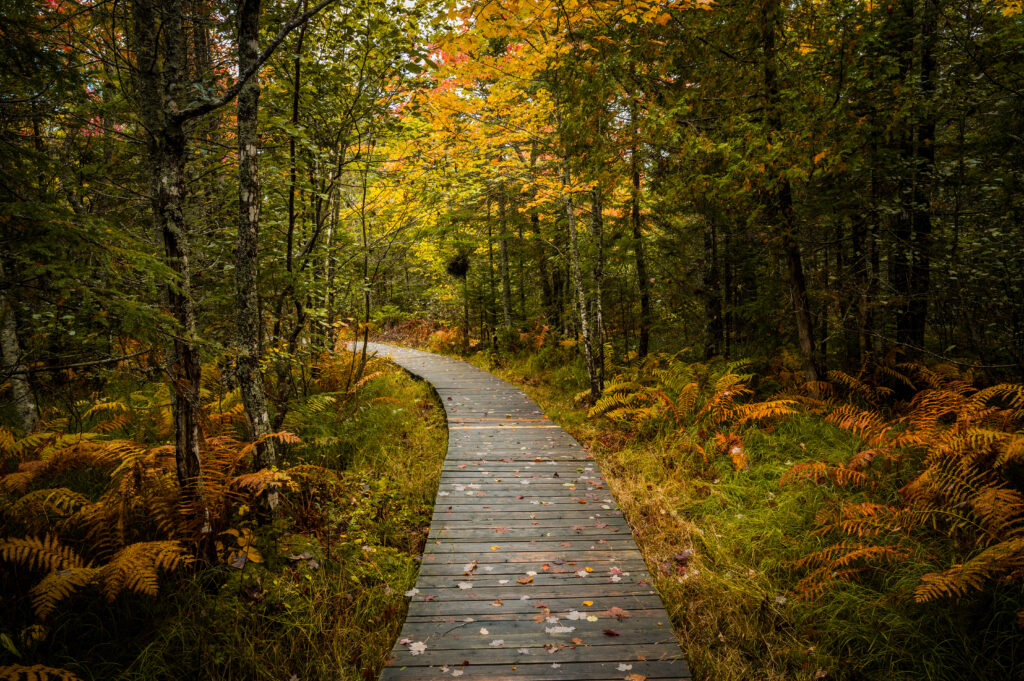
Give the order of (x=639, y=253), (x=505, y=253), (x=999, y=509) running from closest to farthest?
(x=999, y=509)
(x=639, y=253)
(x=505, y=253)

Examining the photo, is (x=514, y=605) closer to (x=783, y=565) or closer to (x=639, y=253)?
(x=783, y=565)

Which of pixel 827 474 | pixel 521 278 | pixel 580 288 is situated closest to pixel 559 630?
pixel 827 474

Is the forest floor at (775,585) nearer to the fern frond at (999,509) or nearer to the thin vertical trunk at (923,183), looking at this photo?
the fern frond at (999,509)

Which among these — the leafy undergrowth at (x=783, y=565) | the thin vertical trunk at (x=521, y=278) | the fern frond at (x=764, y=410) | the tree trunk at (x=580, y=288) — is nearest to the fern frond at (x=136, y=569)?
the leafy undergrowth at (x=783, y=565)

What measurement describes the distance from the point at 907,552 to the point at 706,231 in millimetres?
7741

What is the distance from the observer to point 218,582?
383 centimetres

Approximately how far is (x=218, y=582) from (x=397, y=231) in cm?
517

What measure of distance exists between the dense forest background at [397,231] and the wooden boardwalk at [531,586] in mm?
546

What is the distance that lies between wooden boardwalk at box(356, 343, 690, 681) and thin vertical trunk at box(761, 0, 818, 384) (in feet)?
13.8

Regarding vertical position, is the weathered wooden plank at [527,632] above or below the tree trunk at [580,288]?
below

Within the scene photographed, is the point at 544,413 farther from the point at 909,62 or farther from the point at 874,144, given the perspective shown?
the point at 909,62

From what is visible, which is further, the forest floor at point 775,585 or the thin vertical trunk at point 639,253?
the thin vertical trunk at point 639,253

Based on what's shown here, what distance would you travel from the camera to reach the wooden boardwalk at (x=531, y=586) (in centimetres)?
322

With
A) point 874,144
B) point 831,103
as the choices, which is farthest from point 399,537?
point 874,144
